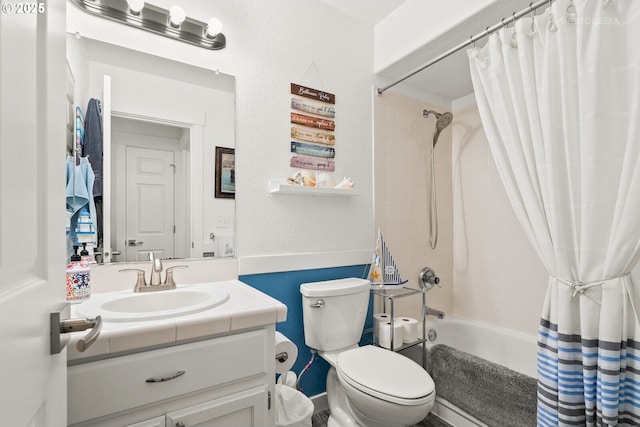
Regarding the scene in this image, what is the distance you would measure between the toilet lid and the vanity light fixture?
5.61ft

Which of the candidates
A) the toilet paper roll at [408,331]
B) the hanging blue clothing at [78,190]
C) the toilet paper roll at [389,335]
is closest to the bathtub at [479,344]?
the toilet paper roll at [408,331]

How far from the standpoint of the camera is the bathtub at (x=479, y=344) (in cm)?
175

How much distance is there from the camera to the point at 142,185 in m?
1.41

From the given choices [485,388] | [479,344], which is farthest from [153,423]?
[479,344]

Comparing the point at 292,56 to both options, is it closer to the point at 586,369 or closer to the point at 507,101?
the point at 507,101

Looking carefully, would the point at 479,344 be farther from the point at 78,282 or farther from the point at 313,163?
the point at 78,282

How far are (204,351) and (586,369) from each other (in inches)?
50.9

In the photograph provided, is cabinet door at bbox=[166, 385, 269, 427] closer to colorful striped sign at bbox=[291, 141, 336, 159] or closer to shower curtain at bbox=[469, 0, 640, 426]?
shower curtain at bbox=[469, 0, 640, 426]

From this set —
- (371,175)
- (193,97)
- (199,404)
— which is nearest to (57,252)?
(199,404)

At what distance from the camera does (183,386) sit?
957 mm

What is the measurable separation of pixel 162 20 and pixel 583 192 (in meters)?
1.88

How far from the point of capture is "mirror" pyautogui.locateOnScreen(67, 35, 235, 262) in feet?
4.35

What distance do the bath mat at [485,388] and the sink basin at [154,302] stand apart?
133cm
